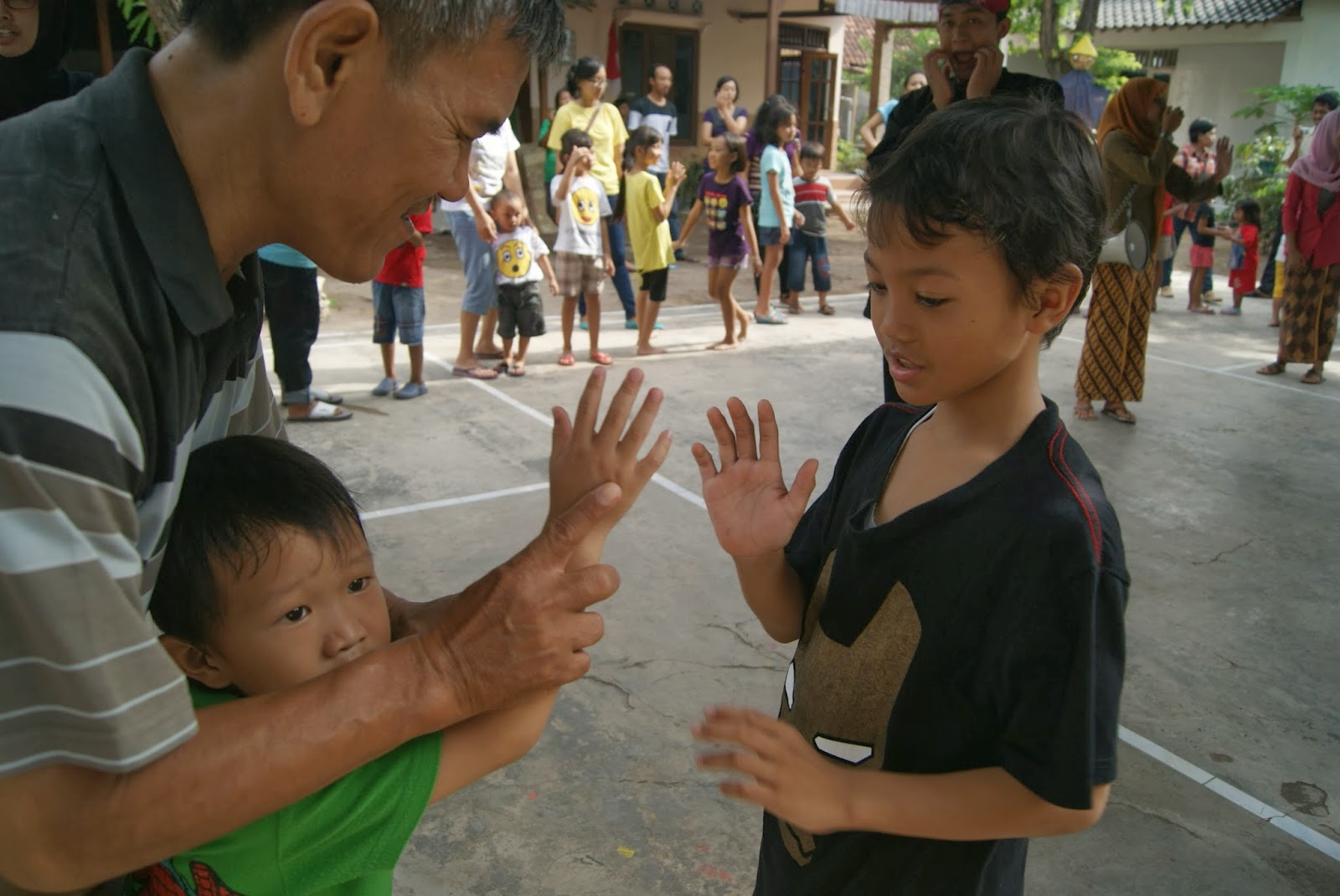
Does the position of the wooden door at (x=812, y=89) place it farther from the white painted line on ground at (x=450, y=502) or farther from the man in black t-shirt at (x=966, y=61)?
the white painted line on ground at (x=450, y=502)

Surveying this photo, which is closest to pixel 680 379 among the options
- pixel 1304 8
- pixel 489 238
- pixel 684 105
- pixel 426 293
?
pixel 489 238

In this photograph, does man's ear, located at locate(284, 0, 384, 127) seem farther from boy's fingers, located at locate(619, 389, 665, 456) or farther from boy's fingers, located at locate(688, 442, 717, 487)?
boy's fingers, located at locate(688, 442, 717, 487)

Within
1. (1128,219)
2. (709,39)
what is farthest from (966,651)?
(709,39)

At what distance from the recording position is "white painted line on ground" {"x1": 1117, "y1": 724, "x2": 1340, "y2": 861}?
2426 millimetres

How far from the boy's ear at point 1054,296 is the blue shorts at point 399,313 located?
4900 millimetres

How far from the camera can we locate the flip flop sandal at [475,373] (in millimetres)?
6348

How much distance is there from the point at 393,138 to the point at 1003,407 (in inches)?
31.1

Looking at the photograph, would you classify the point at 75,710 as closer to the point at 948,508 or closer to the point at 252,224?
the point at 252,224

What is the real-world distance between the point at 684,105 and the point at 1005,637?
49.7 ft

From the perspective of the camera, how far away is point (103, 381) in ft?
2.80

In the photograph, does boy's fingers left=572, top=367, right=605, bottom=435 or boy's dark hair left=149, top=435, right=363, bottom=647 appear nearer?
boy's dark hair left=149, top=435, right=363, bottom=647

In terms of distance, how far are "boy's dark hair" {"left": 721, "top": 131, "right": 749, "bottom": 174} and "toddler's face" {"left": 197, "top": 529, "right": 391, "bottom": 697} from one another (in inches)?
269

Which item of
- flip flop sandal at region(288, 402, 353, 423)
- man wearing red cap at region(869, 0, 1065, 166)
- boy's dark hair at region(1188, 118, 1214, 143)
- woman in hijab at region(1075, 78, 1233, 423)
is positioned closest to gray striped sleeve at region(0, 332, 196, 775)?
man wearing red cap at region(869, 0, 1065, 166)

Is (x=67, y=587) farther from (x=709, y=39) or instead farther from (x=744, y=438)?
(x=709, y=39)
